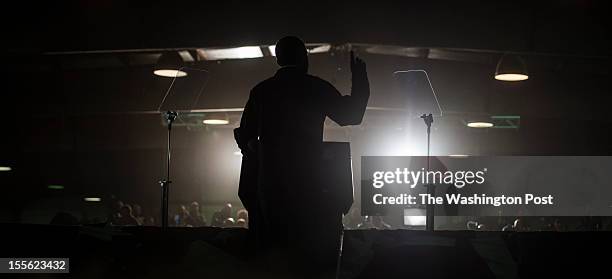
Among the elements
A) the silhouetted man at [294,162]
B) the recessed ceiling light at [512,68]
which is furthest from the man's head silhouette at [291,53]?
the recessed ceiling light at [512,68]

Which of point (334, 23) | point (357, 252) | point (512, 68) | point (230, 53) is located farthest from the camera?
point (230, 53)

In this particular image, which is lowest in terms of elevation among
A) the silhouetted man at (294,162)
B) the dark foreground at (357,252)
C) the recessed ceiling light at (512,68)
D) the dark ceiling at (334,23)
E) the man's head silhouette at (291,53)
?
the dark foreground at (357,252)

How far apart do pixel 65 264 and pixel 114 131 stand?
37.9ft

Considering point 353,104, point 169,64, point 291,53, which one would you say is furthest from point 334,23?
point 353,104

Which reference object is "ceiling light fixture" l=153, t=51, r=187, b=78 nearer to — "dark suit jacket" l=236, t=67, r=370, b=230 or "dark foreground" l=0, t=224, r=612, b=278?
"dark foreground" l=0, t=224, r=612, b=278

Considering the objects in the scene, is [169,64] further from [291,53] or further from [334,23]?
[291,53]

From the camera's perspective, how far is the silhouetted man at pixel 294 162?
302 centimetres

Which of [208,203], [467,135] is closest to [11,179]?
[208,203]

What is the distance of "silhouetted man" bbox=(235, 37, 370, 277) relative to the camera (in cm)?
302

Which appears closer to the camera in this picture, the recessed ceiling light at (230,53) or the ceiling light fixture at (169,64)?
the ceiling light fixture at (169,64)

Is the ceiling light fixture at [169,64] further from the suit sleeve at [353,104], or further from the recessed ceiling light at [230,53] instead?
the suit sleeve at [353,104]

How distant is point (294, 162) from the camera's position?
307 cm

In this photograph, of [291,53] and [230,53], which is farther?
[230,53]

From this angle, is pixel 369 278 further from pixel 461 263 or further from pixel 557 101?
pixel 557 101
